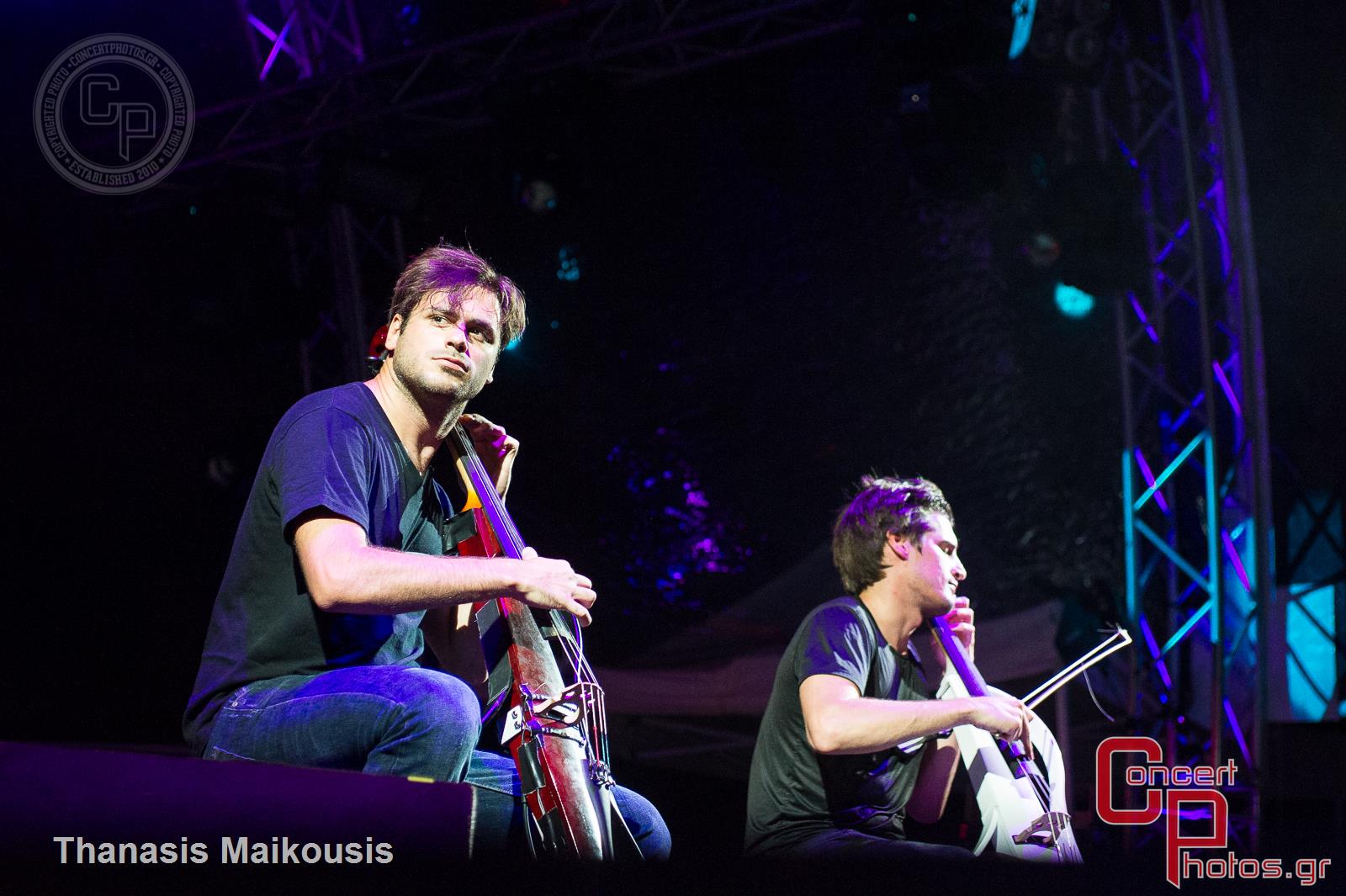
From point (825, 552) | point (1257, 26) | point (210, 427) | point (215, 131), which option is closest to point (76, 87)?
point (215, 131)

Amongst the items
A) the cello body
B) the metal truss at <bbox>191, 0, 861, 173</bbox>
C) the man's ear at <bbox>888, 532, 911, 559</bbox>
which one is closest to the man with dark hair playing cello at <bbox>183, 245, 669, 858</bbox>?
the cello body

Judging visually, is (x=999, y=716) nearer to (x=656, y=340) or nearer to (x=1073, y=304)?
(x=656, y=340)

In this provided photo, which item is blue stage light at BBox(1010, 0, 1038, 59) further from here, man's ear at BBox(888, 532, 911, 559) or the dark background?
man's ear at BBox(888, 532, 911, 559)

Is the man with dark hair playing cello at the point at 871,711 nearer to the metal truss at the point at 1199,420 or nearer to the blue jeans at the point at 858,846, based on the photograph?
the blue jeans at the point at 858,846

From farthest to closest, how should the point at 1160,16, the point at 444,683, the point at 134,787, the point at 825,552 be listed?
the point at 825,552
the point at 1160,16
the point at 444,683
the point at 134,787

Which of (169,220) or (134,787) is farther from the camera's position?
(169,220)

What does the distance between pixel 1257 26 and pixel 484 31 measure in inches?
148

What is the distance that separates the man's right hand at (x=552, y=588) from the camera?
5.34ft

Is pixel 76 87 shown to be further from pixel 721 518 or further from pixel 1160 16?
pixel 1160 16

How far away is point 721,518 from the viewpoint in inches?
211

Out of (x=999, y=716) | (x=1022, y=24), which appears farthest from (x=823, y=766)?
(x=1022, y=24)

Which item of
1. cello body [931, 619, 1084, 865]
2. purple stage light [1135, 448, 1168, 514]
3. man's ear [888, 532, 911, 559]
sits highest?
purple stage light [1135, 448, 1168, 514]

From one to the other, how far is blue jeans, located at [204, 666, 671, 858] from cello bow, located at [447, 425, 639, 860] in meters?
0.09

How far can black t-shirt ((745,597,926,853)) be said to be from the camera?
2.33 meters
